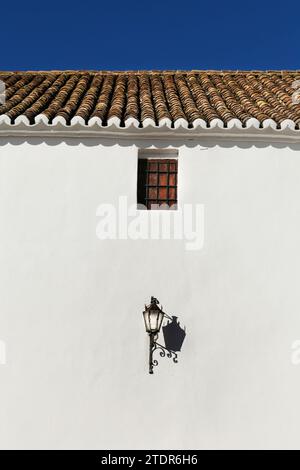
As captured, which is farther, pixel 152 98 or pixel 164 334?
pixel 152 98

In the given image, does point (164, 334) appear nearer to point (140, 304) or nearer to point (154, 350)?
point (154, 350)

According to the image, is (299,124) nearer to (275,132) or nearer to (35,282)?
(275,132)

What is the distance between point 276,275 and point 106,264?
2.25 meters

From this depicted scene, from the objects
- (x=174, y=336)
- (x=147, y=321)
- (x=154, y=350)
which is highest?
(x=147, y=321)

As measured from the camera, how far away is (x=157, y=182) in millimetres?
7434

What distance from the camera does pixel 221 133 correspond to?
7129mm

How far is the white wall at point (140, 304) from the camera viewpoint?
6.84 metres

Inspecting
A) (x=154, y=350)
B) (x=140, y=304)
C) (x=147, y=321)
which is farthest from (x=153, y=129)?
(x=154, y=350)

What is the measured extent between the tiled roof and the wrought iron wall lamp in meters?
2.45

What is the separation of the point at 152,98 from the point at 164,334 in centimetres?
384

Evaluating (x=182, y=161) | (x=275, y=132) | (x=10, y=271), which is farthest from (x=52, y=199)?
(x=275, y=132)

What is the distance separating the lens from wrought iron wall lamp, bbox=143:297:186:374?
6.76 m

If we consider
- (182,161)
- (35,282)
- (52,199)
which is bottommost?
(35,282)

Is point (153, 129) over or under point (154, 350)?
over
